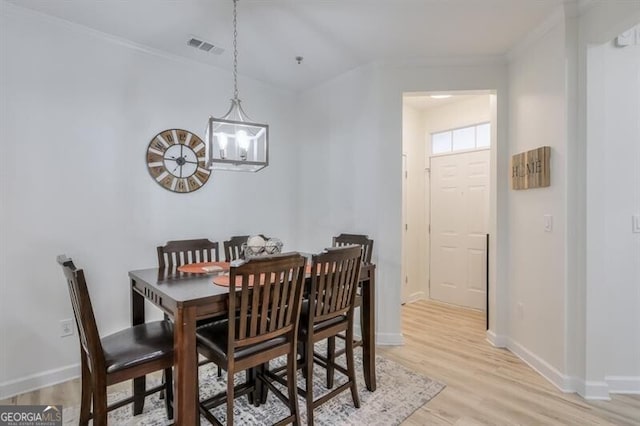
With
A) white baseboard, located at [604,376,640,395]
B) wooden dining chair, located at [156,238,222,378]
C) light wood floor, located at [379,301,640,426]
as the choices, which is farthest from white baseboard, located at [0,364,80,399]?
white baseboard, located at [604,376,640,395]

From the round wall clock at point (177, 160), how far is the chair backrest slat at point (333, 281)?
197cm

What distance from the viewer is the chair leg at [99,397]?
5.08 ft

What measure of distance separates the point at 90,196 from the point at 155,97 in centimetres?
107

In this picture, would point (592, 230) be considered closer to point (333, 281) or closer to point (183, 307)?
point (333, 281)

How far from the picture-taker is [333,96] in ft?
12.6

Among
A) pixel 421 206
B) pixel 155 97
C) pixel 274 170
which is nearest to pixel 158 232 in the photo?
pixel 155 97

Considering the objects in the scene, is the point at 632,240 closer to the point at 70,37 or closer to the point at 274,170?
the point at 274,170

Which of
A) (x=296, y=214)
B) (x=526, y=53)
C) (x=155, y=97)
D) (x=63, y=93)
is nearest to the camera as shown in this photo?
(x=63, y=93)

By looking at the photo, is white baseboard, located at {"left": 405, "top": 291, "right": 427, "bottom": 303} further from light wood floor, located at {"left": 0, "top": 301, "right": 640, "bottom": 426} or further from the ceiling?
the ceiling

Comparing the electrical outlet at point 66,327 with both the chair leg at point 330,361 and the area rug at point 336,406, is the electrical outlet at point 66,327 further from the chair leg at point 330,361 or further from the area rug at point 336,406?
the chair leg at point 330,361

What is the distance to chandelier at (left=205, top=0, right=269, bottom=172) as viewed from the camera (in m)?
2.23

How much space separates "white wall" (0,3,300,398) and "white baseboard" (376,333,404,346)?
80.1 inches

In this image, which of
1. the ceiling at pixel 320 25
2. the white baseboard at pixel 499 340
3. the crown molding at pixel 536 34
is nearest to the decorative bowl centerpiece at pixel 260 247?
the ceiling at pixel 320 25

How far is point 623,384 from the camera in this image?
93.0 inches
